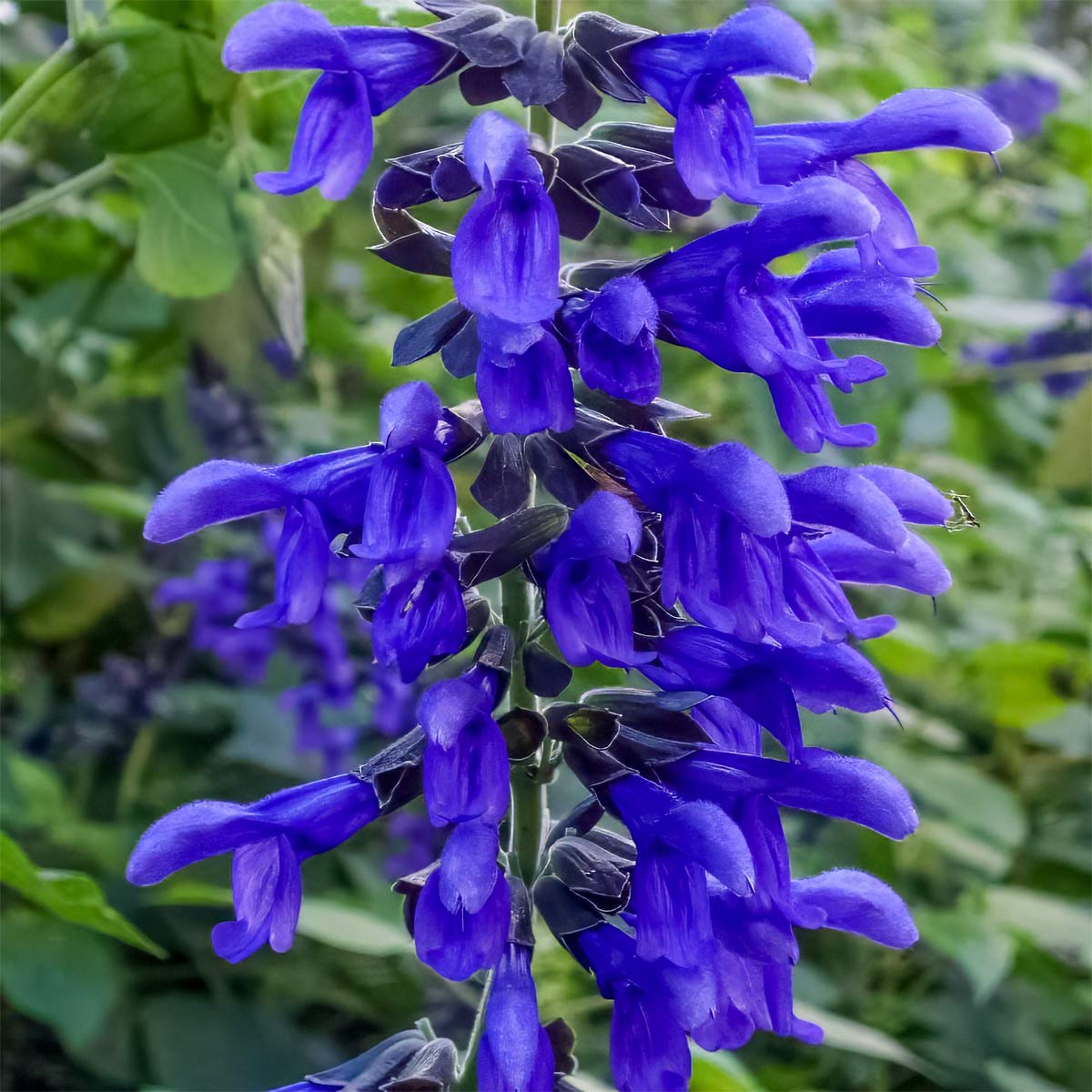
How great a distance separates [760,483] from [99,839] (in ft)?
5.42

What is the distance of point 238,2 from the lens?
4.56 ft

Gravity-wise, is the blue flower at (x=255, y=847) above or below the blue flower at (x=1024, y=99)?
above

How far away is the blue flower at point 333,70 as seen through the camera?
0.87 m

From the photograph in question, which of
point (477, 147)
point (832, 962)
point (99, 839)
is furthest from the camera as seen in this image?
point (832, 962)

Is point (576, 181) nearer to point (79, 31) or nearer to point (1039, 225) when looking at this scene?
point (79, 31)

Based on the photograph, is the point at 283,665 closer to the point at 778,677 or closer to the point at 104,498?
the point at 104,498

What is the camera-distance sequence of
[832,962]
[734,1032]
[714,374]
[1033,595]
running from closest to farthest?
1. [734,1032]
2. [832,962]
3. [714,374]
4. [1033,595]

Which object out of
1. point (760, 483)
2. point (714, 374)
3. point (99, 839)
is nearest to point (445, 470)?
point (760, 483)

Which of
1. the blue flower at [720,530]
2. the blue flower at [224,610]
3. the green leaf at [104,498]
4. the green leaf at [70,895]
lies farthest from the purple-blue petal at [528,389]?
the blue flower at [224,610]

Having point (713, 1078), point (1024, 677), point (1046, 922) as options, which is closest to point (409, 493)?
point (713, 1078)

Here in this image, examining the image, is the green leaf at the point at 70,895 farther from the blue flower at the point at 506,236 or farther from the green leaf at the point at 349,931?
the blue flower at the point at 506,236

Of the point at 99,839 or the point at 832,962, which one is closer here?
the point at 99,839

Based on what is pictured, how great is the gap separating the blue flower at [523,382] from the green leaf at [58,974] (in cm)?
136

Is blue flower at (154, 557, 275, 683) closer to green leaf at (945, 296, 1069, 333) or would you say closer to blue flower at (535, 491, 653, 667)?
green leaf at (945, 296, 1069, 333)
